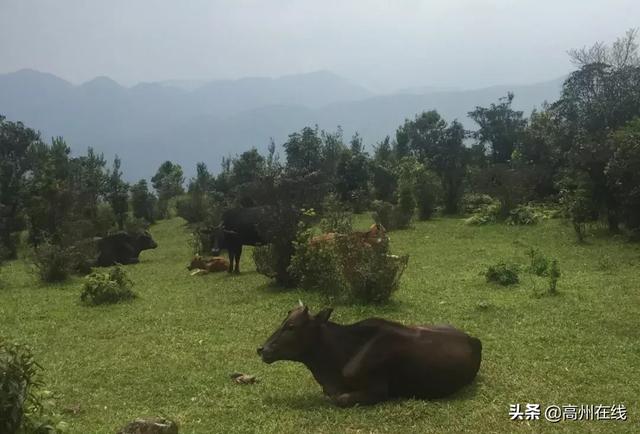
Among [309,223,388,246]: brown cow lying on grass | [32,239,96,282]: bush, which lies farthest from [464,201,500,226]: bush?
[32,239,96,282]: bush

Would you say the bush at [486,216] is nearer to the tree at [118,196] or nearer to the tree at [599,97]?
the tree at [599,97]

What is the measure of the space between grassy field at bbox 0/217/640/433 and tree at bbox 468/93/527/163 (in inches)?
891

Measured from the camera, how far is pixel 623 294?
12.2 metres

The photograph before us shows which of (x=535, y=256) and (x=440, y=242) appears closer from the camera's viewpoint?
(x=535, y=256)

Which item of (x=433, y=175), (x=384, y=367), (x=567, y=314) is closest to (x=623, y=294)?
(x=567, y=314)

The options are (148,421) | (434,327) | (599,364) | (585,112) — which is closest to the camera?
(148,421)

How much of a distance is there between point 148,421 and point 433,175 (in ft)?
86.0

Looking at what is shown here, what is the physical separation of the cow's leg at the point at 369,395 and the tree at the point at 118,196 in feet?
88.3

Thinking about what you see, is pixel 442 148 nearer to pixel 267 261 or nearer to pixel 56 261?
pixel 267 261

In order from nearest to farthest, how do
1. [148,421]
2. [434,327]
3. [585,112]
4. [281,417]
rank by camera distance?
1. [148,421]
2. [281,417]
3. [434,327]
4. [585,112]

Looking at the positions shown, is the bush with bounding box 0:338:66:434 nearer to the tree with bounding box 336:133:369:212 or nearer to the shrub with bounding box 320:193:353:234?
the shrub with bounding box 320:193:353:234

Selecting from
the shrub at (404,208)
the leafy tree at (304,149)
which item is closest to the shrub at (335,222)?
the shrub at (404,208)

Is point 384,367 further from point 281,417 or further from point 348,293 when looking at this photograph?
point 348,293

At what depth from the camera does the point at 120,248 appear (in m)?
21.8
